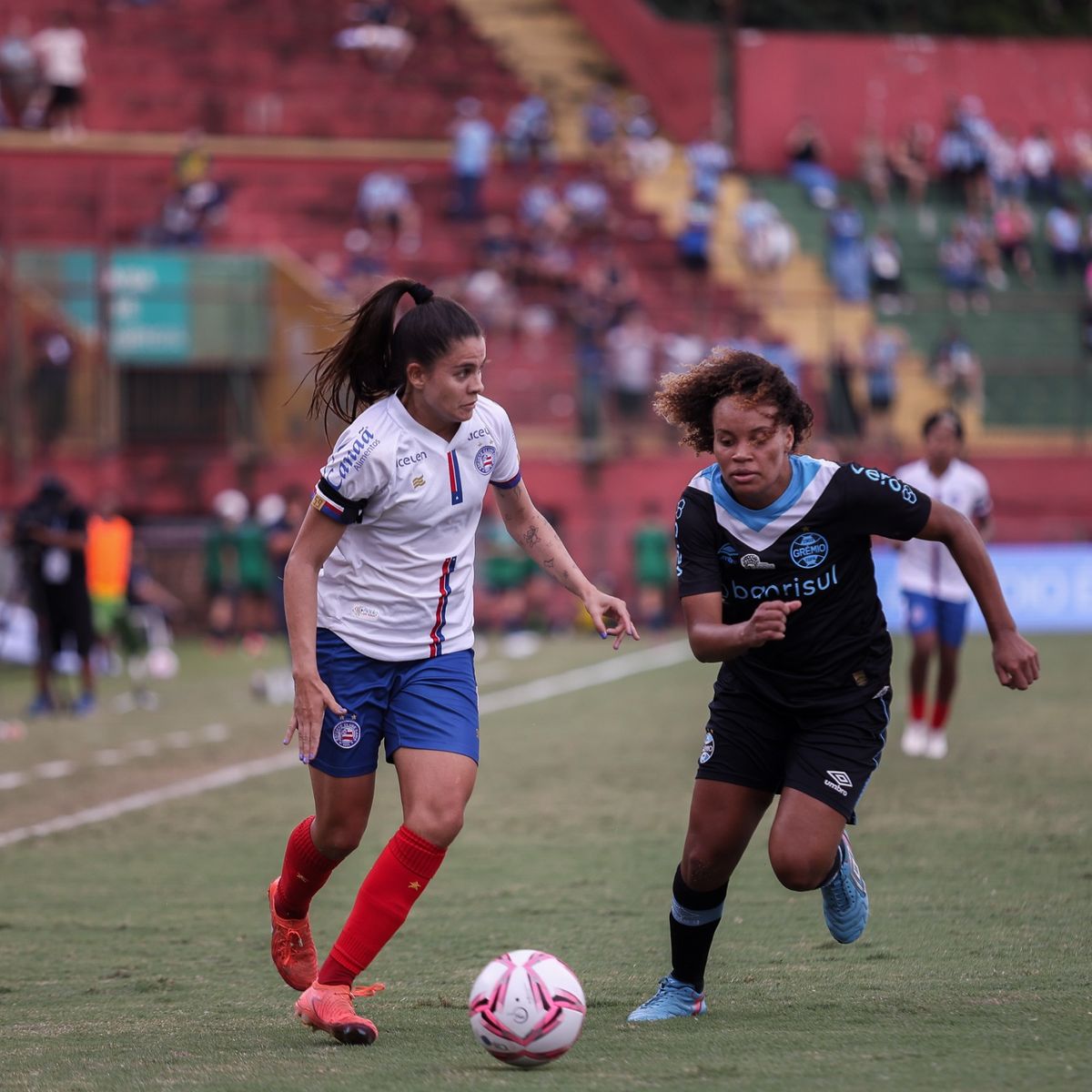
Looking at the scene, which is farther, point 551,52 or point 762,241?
point 551,52

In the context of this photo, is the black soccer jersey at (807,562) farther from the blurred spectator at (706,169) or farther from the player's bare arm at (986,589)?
the blurred spectator at (706,169)

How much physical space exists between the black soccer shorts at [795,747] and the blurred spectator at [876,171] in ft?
94.3

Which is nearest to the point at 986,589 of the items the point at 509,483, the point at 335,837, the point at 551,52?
the point at 509,483

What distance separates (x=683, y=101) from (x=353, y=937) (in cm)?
3233

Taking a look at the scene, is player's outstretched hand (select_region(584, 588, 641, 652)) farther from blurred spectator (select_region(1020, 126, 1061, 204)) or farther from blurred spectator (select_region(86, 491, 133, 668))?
blurred spectator (select_region(1020, 126, 1061, 204))

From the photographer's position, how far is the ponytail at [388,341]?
549 cm

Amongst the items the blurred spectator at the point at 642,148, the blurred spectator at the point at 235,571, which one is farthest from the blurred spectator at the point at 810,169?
the blurred spectator at the point at 235,571

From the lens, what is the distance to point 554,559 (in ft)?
19.6

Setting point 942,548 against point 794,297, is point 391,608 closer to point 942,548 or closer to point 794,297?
point 942,548

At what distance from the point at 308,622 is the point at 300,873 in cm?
91

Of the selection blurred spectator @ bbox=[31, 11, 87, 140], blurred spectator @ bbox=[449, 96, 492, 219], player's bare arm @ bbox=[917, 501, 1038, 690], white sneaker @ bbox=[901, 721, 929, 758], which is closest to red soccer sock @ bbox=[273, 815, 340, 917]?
player's bare arm @ bbox=[917, 501, 1038, 690]

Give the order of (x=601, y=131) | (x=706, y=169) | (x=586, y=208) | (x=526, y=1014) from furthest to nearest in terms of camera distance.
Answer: (x=601, y=131) < (x=706, y=169) < (x=586, y=208) < (x=526, y=1014)

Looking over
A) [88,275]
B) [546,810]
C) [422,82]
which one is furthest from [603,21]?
[546,810]

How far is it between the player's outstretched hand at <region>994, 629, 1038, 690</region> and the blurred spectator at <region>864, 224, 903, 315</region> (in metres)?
24.4
